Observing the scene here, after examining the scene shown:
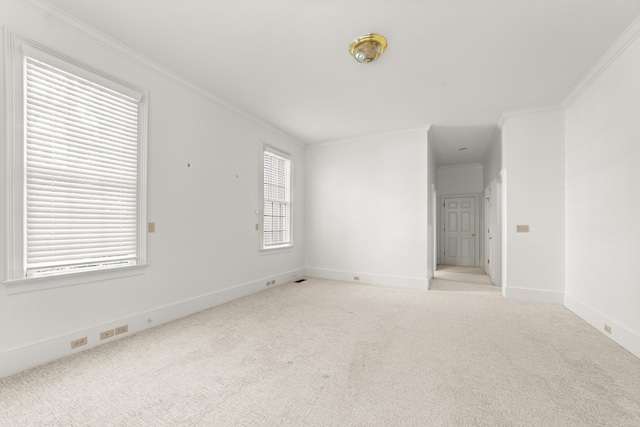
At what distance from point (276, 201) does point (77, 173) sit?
3.02m

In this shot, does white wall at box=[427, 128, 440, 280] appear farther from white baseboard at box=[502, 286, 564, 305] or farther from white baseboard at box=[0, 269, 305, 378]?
white baseboard at box=[0, 269, 305, 378]

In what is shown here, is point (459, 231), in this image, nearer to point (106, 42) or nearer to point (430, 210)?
point (430, 210)

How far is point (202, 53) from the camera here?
2.71 metres

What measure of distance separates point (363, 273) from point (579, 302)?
119 inches

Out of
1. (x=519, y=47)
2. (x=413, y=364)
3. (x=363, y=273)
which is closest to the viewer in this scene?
(x=413, y=364)

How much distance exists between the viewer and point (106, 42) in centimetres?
248

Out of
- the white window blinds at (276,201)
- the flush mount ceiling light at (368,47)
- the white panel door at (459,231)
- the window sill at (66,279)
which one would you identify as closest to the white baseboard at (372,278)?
the white window blinds at (276,201)

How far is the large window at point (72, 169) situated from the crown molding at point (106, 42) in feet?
0.94

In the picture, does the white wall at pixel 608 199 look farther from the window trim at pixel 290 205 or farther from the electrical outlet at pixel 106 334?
the electrical outlet at pixel 106 334

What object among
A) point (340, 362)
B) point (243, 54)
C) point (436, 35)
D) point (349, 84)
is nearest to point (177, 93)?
point (243, 54)

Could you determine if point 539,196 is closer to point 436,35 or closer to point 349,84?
point 436,35

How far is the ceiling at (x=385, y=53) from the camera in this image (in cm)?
212

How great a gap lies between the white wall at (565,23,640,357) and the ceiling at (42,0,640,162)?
36cm

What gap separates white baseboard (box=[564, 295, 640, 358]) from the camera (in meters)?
2.35
